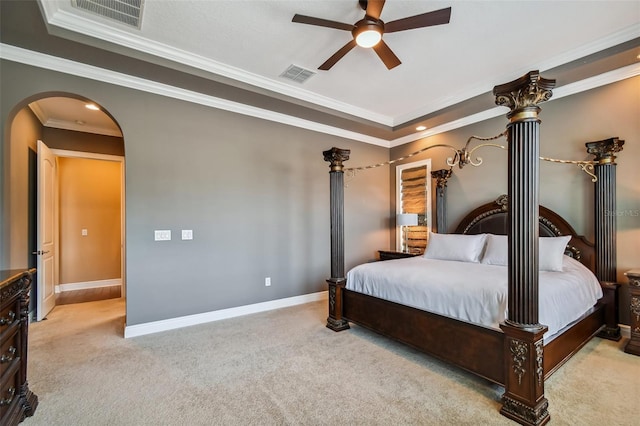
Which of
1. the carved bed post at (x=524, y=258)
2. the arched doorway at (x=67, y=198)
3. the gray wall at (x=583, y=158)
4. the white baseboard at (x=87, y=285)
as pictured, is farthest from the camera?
the white baseboard at (x=87, y=285)

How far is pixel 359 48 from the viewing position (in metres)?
3.12

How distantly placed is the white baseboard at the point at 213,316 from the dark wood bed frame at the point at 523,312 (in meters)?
1.25

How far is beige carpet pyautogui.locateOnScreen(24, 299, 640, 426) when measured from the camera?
1.96 metres

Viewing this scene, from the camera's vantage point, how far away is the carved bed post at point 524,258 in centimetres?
190

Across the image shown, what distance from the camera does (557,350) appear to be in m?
2.29

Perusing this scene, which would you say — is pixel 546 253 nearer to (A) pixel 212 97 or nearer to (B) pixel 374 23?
(B) pixel 374 23

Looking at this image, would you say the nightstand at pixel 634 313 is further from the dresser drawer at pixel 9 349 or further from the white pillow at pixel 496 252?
the dresser drawer at pixel 9 349

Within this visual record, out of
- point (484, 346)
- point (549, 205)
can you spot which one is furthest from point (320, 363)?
point (549, 205)

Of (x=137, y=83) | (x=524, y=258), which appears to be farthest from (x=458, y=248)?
(x=137, y=83)

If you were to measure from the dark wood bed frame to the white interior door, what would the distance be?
4.04m

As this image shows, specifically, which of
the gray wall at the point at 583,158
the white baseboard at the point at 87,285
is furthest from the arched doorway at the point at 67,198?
the gray wall at the point at 583,158

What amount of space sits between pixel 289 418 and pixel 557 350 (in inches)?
82.9

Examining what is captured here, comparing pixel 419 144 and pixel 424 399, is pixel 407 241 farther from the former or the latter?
pixel 424 399

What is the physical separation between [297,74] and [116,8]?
72.6 inches
